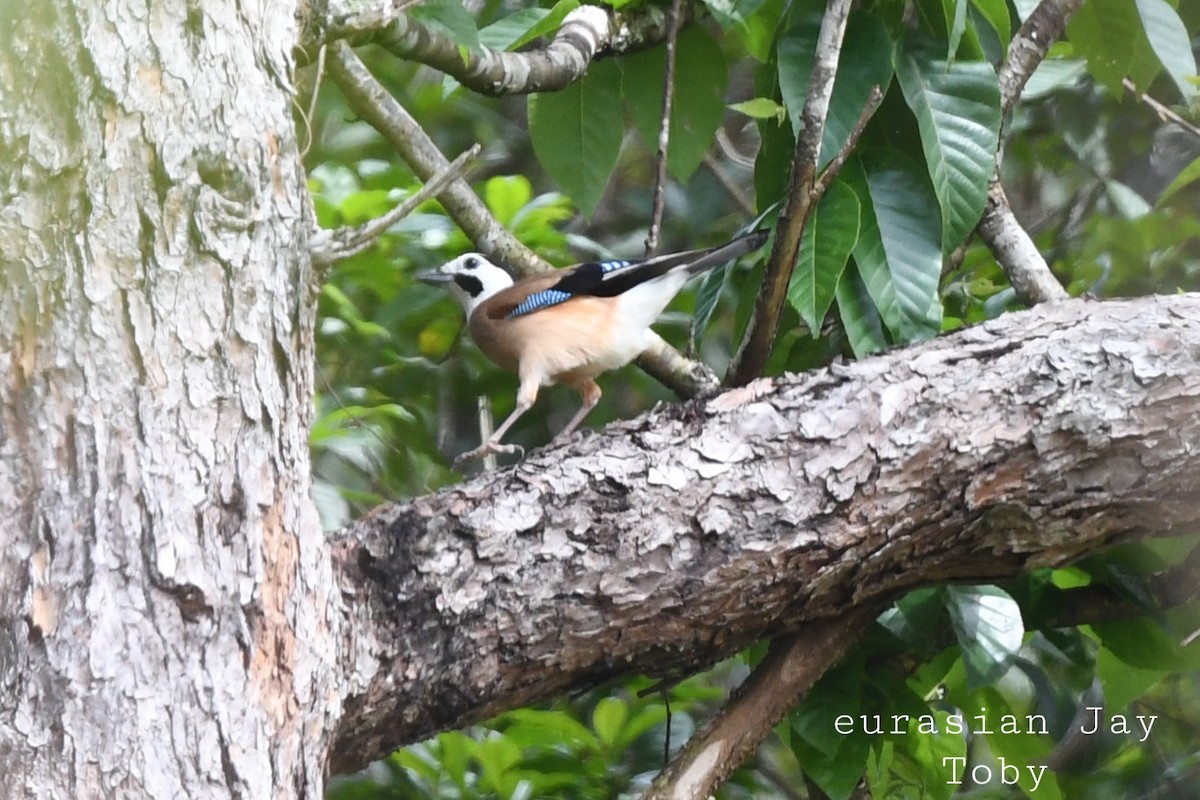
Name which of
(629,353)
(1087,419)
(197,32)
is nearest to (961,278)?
(629,353)

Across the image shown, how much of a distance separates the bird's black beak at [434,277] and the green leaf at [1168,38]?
2136mm

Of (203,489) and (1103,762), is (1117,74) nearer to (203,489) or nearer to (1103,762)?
(203,489)

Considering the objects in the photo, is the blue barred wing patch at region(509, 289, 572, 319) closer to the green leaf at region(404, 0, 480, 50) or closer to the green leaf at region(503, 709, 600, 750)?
the green leaf at region(503, 709, 600, 750)

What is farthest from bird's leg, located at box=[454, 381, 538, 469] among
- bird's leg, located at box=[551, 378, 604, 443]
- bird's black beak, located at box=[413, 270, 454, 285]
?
bird's black beak, located at box=[413, 270, 454, 285]

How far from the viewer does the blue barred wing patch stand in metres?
3.75

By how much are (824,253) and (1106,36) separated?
1.04 metres

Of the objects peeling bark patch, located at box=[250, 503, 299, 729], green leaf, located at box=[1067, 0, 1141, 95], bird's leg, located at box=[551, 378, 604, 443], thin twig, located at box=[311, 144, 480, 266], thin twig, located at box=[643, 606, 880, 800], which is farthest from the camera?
bird's leg, located at box=[551, 378, 604, 443]

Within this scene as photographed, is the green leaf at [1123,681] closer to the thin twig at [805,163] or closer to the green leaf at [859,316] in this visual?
the green leaf at [859,316]

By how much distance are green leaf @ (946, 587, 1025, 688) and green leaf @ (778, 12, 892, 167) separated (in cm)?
100

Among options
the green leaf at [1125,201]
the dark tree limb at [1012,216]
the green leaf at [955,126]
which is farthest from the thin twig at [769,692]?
the green leaf at [1125,201]

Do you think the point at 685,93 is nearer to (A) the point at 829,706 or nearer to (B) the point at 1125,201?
(A) the point at 829,706

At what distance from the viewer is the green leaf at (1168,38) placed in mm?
2951

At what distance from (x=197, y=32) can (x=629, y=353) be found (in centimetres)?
186

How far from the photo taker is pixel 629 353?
3.64m
